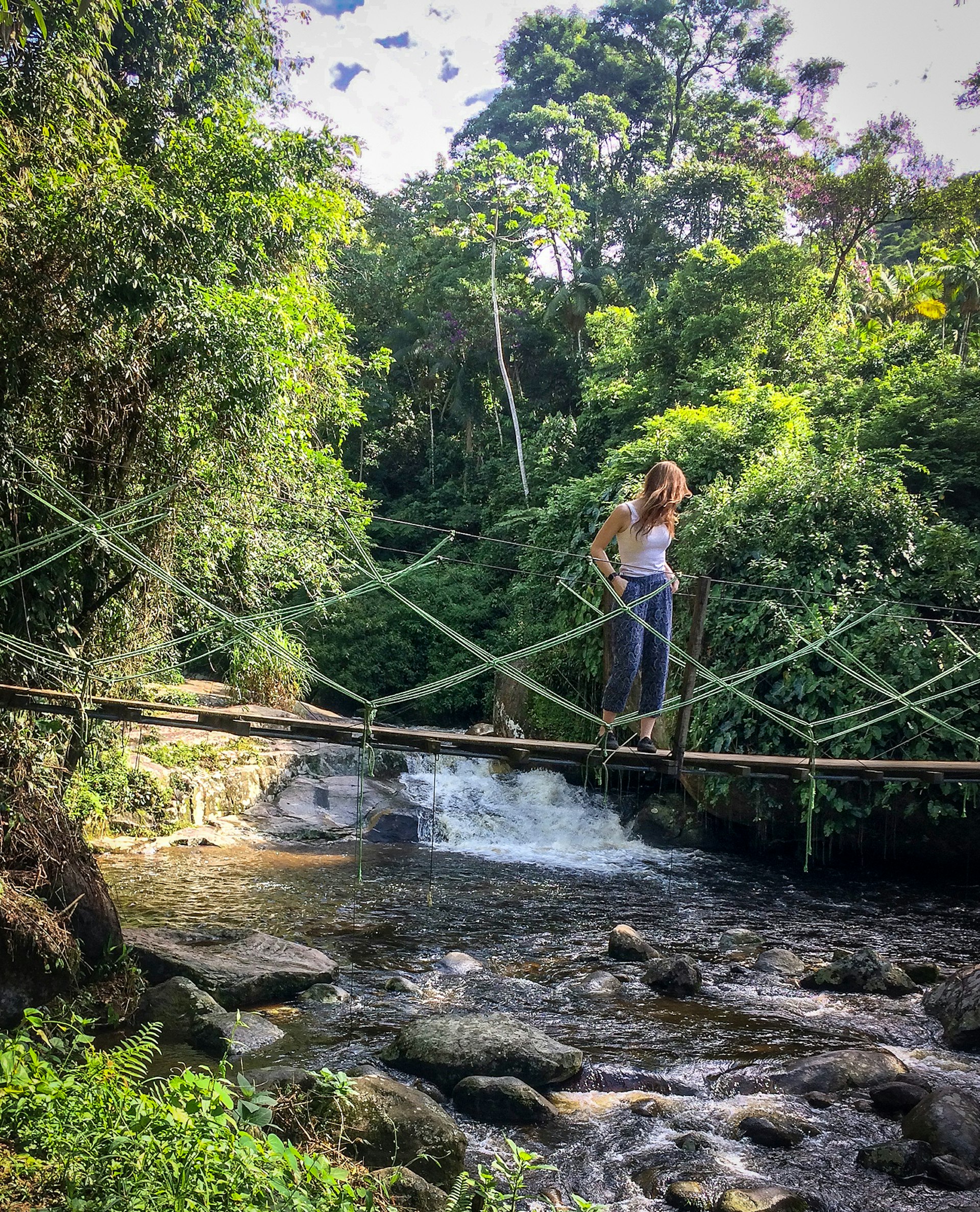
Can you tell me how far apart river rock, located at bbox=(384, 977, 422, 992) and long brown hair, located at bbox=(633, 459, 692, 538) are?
9.82ft

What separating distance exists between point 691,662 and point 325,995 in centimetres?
277

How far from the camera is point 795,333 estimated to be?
1499 centimetres

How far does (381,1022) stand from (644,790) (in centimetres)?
563

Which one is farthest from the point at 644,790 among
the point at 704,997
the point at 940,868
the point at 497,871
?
the point at 704,997

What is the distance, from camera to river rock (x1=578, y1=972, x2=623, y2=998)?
221 inches

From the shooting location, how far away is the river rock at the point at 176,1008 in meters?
4.66

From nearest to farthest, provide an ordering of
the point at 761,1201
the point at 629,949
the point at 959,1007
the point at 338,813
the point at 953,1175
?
the point at 761,1201
the point at 953,1175
the point at 959,1007
the point at 629,949
the point at 338,813

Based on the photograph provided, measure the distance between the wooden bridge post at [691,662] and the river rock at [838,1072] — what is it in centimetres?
150

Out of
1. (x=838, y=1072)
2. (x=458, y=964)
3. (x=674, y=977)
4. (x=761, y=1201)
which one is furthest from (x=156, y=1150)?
(x=674, y=977)

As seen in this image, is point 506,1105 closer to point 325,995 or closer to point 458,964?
point 325,995

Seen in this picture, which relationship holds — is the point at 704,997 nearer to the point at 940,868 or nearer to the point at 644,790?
the point at 940,868

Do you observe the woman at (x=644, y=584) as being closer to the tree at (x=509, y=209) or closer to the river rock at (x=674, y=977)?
the river rock at (x=674, y=977)

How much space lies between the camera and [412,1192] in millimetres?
3275

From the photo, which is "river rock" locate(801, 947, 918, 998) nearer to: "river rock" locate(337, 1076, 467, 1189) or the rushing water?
the rushing water
